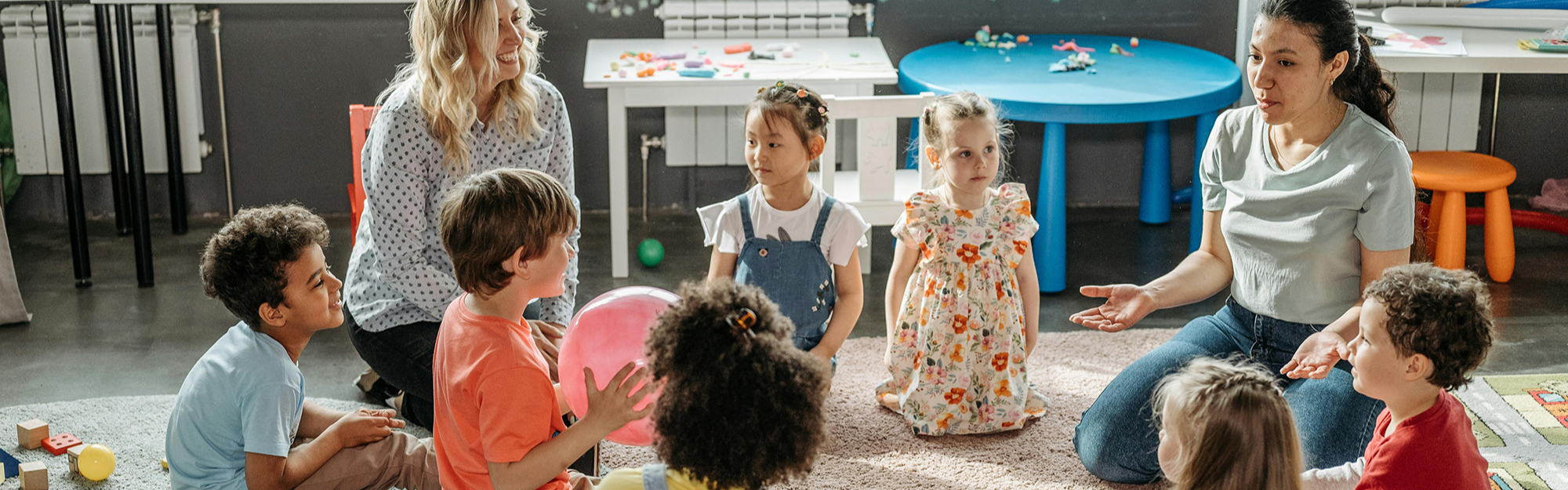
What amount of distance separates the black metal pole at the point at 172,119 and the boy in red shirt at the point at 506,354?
2.70 m

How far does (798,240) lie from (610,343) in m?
0.84

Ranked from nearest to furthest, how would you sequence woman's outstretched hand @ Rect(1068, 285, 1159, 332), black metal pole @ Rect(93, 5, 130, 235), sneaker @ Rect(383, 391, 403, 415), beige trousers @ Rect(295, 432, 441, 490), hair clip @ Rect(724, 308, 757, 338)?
1. hair clip @ Rect(724, 308, 757, 338)
2. beige trousers @ Rect(295, 432, 441, 490)
3. woman's outstretched hand @ Rect(1068, 285, 1159, 332)
4. sneaker @ Rect(383, 391, 403, 415)
5. black metal pole @ Rect(93, 5, 130, 235)

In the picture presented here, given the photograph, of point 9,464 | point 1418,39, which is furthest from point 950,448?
point 1418,39

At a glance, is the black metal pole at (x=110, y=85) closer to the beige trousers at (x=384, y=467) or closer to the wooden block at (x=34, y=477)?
the wooden block at (x=34, y=477)

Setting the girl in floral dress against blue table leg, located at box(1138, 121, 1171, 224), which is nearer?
the girl in floral dress

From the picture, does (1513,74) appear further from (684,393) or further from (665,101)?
(684,393)

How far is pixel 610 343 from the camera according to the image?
176cm

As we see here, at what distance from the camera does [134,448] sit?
2.64 meters

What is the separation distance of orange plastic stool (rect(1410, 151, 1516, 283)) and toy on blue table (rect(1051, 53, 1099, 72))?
96 cm

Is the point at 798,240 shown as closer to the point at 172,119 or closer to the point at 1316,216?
the point at 1316,216

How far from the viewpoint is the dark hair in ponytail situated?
7.11 feet

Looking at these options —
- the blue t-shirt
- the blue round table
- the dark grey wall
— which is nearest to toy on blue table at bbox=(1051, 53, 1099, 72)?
the blue round table

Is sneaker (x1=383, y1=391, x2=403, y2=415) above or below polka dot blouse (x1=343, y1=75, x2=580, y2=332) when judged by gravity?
below

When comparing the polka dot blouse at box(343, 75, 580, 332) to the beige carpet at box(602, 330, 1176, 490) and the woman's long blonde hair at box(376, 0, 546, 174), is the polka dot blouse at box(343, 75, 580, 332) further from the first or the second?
the beige carpet at box(602, 330, 1176, 490)
